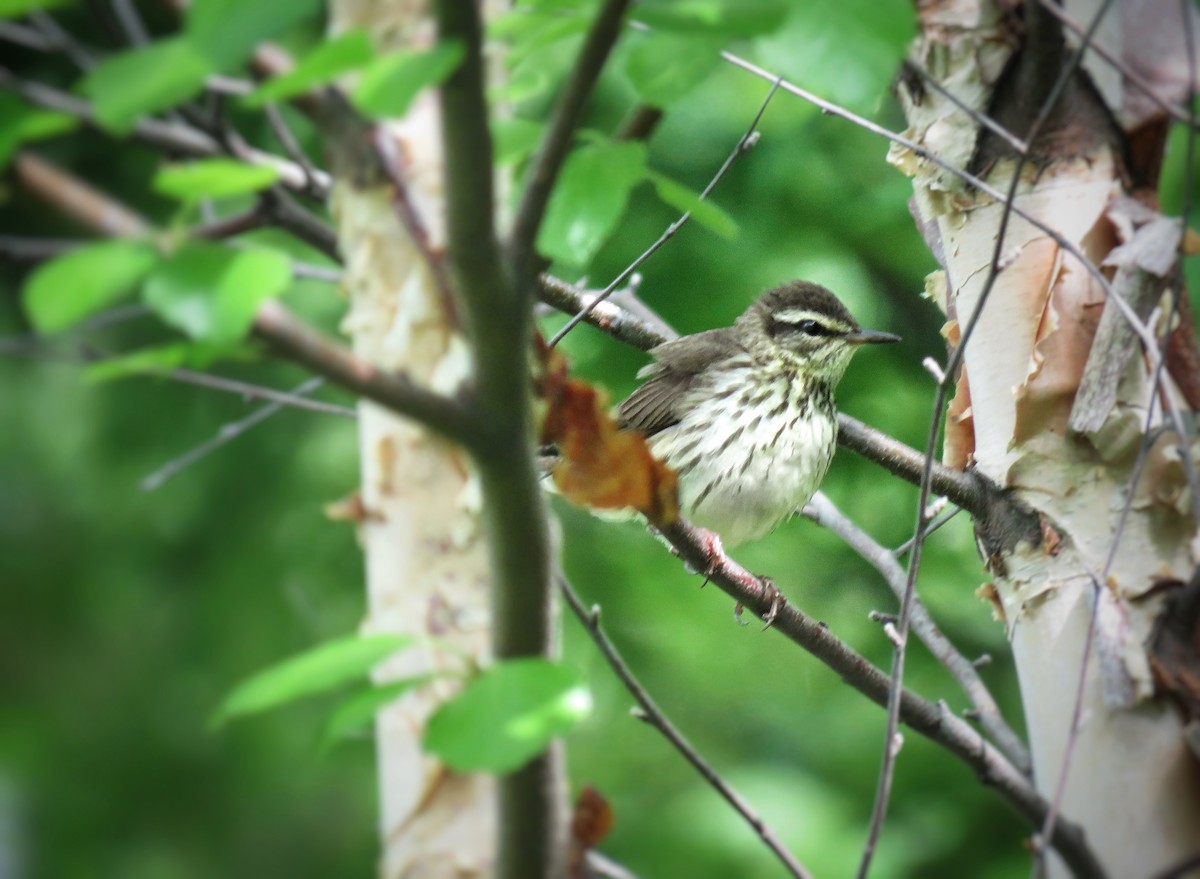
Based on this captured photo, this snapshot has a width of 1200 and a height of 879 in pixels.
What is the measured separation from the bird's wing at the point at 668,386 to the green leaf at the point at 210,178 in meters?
1.63

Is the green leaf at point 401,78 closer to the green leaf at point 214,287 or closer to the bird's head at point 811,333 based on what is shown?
the green leaf at point 214,287

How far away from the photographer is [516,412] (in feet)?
2.21

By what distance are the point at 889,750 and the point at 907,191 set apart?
1573mm

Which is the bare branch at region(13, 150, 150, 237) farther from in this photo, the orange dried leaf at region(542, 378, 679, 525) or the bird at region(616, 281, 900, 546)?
the bird at region(616, 281, 900, 546)

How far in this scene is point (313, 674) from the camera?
638mm

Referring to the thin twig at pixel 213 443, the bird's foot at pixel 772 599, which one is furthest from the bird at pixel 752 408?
the thin twig at pixel 213 443

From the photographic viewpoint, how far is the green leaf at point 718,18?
2.05ft

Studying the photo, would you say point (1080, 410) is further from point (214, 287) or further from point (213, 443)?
point (214, 287)

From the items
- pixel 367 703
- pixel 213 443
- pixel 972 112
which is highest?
pixel 972 112

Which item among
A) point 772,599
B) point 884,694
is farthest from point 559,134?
point 772,599

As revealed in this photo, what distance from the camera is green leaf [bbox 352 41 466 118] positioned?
23.0 inches

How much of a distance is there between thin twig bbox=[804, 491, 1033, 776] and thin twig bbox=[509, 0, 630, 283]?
35.9 inches

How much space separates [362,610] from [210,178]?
1.78 m

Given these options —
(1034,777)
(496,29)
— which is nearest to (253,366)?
(1034,777)
